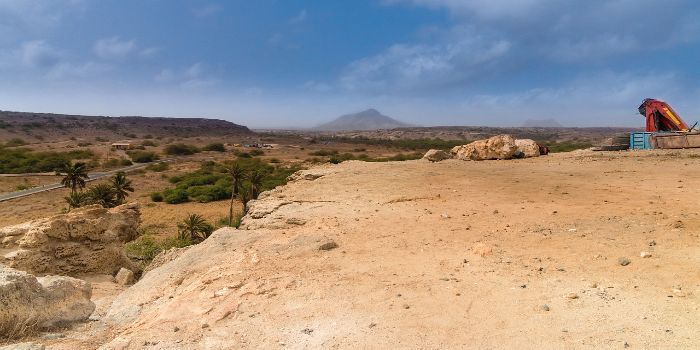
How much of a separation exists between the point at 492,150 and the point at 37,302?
56.3 ft

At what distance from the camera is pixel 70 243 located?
10.0 metres

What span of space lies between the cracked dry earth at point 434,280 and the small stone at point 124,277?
107 inches

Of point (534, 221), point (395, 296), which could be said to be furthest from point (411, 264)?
point (534, 221)

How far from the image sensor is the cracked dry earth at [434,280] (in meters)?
4.44

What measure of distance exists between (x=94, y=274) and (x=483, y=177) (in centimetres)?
1051

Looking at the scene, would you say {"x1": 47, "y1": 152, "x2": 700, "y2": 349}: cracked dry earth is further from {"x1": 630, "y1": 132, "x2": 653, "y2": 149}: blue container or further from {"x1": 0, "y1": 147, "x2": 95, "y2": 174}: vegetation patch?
{"x1": 0, "y1": 147, "x2": 95, "y2": 174}: vegetation patch

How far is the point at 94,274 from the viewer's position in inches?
405

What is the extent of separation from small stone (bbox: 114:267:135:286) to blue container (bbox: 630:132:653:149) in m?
20.9

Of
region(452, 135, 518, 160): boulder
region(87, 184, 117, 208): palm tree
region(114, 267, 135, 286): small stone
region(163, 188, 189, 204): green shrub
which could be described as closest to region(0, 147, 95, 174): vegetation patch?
region(163, 188, 189, 204): green shrub

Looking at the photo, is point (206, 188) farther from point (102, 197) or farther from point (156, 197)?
point (102, 197)

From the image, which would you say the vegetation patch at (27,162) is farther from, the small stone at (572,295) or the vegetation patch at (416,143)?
the small stone at (572,295)

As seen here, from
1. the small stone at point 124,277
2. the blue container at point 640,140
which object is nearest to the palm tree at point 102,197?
the small stone at point 124,277

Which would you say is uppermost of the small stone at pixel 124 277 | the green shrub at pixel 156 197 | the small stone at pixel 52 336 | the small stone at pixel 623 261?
the small stone at pixel 623 261

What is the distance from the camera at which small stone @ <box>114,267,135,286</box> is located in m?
9.82
